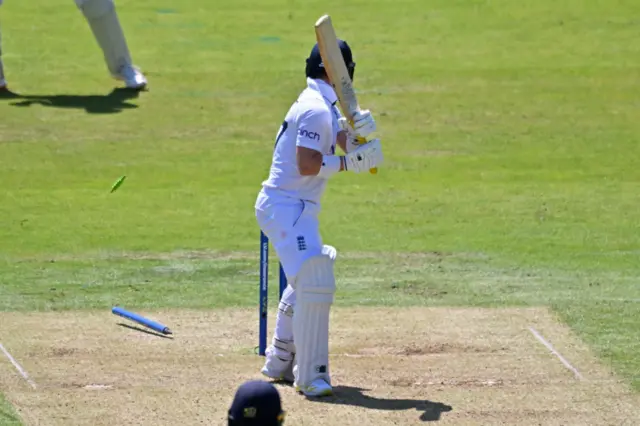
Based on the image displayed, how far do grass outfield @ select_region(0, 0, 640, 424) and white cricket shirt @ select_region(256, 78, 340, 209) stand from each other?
2.14m

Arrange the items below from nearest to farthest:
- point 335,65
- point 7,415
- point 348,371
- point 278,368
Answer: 1. point 7,415
2. point 335,65
3. point 278,368
4. point 348,371

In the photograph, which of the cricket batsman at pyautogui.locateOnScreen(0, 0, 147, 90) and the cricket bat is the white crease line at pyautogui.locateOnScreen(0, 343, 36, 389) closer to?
the cricket bat

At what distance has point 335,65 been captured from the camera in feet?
24.9

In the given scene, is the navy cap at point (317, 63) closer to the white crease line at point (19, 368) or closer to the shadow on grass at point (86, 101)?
the white crease line at point (19, 368)

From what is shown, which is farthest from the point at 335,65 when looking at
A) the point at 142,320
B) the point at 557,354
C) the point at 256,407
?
the point at 256,407

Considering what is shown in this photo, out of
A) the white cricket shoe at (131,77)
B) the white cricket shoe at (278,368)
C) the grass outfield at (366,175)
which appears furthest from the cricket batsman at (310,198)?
the white cricket shoe at (131,77)

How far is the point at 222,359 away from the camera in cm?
863

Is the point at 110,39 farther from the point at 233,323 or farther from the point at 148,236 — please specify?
the point at 233,323

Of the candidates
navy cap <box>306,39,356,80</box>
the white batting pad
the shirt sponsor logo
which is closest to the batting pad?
the shirt sponsor logo

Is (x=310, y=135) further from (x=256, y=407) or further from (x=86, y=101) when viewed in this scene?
(x=86, y=101)

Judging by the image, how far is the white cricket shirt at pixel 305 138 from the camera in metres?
7.50

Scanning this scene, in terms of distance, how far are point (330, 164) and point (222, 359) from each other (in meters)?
1.85

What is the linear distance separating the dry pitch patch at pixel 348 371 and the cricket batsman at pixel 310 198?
14.1 inches

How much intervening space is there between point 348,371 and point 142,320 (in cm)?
178
